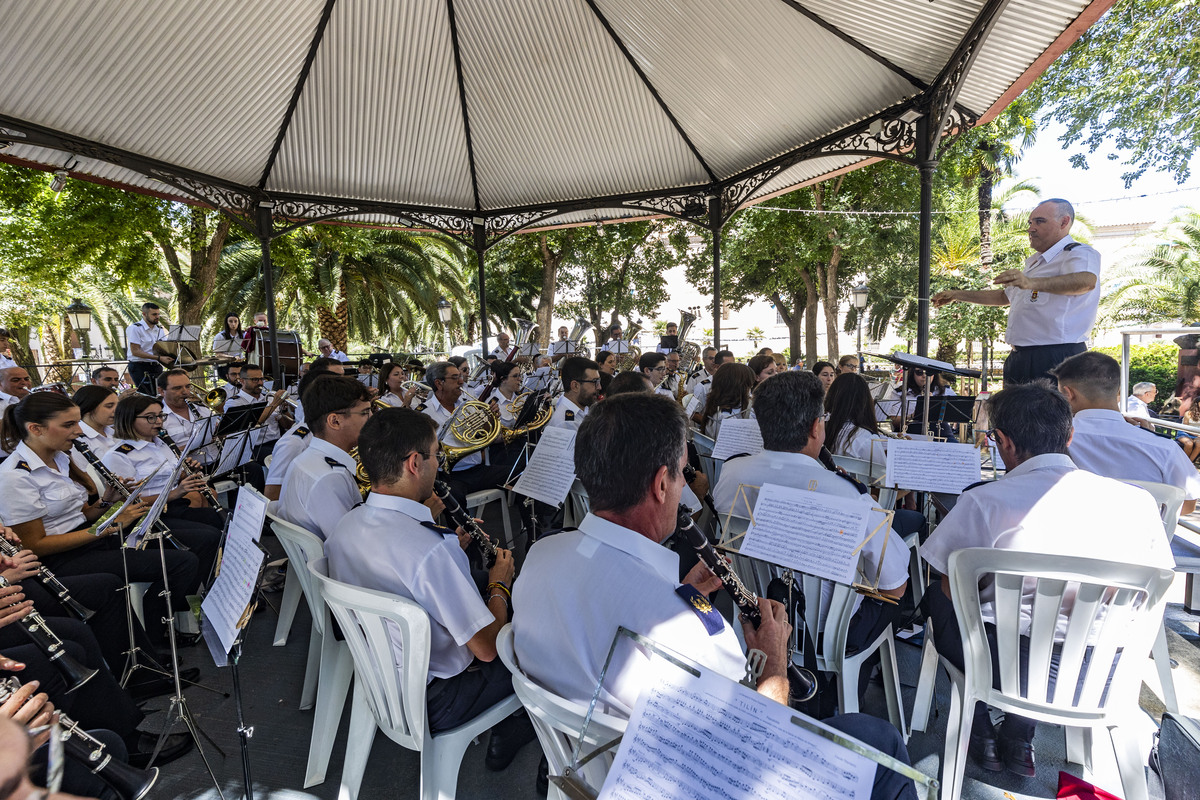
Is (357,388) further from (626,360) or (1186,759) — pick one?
(626,360)

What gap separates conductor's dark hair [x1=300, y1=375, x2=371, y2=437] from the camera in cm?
329

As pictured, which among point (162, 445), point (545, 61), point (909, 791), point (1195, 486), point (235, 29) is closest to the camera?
point (909, 791)

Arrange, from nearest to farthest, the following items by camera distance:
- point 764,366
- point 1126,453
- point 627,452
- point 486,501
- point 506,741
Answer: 1. point 627,452
2. point 506,741
3. point 1126,453
4. point 486,501
5. point 764,366

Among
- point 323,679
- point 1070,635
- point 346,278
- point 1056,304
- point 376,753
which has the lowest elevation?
point 376,753

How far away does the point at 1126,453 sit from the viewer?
299 centimetres

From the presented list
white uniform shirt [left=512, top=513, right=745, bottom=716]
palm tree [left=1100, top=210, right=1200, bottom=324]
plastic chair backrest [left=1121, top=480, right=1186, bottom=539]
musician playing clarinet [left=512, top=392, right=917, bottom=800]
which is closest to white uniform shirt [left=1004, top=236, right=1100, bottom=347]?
plastic chair backrest [left=1121, top=480, right=1186, bottom=539]

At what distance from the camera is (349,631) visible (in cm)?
201

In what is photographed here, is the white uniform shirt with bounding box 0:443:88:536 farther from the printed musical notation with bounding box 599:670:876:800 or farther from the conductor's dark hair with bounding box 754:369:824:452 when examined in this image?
the conductor's dark hair with bounding box 754:369:824:452

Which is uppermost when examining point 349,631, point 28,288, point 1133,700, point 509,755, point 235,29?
point 235,29

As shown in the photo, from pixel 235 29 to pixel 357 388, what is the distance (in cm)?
530

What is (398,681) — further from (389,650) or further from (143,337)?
(143,337)

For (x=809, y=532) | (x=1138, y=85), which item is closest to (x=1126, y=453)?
(x=809, y=532)

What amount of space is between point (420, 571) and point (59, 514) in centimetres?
273

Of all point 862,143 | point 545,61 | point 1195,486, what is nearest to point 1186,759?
point 1195,486
